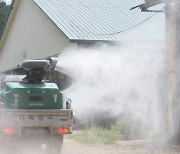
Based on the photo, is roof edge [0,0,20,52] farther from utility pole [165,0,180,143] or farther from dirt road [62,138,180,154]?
utility pole [165,0,180,143]

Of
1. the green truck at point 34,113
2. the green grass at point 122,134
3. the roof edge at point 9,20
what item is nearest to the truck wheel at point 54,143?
the green truck at point 34,113

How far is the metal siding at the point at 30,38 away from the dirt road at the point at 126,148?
6.24 metres

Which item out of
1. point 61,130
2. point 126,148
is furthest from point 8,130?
point 126,148

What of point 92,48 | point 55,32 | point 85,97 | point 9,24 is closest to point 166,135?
point 85,97

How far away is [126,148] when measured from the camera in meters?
12.6

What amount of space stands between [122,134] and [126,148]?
7.16 ft

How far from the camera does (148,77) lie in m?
15.4

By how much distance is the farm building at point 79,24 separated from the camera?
19203 millimetres

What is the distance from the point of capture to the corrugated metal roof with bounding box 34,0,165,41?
19.2m

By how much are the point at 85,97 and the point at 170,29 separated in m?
4.12

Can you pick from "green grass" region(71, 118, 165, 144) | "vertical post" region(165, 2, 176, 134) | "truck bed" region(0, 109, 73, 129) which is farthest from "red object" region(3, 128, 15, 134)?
"vertical post" region(165, 2, 176, 134)

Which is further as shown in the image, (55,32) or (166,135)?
(55,32)

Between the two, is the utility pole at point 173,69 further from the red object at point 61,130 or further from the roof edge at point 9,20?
the roof edge at point 9,20

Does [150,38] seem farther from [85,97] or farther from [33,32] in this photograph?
[33,32]
